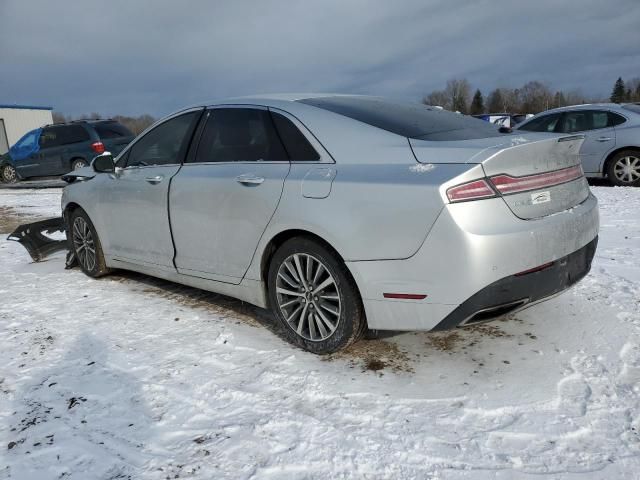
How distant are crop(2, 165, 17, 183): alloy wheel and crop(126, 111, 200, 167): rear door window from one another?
14.9 m

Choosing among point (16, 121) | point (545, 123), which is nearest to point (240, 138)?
point (545, 123)

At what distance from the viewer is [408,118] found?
127 inches

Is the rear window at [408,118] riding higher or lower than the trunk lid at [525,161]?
higher

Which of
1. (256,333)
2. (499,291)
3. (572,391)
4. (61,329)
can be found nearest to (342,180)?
(499,291)

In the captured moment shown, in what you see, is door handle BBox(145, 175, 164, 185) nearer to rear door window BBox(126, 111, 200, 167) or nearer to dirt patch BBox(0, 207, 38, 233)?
rear door window BBox(126, 111, 200, 167)

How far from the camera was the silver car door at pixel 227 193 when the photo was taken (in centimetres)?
328

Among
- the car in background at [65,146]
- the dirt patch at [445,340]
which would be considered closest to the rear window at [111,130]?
the car in background at [65,146]

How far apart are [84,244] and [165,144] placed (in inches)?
64.3

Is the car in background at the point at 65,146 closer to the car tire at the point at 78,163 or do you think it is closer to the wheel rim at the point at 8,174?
the car tire at the point at 78,163

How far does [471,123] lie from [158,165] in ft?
8.04

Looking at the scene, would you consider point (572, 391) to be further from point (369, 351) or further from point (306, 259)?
point (306, 259)

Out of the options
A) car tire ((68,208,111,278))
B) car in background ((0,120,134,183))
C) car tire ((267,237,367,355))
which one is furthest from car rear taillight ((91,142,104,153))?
car tire ((267,237,367,355))

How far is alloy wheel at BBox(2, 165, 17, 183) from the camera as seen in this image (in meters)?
16.9

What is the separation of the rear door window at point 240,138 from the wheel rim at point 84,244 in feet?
6.13
